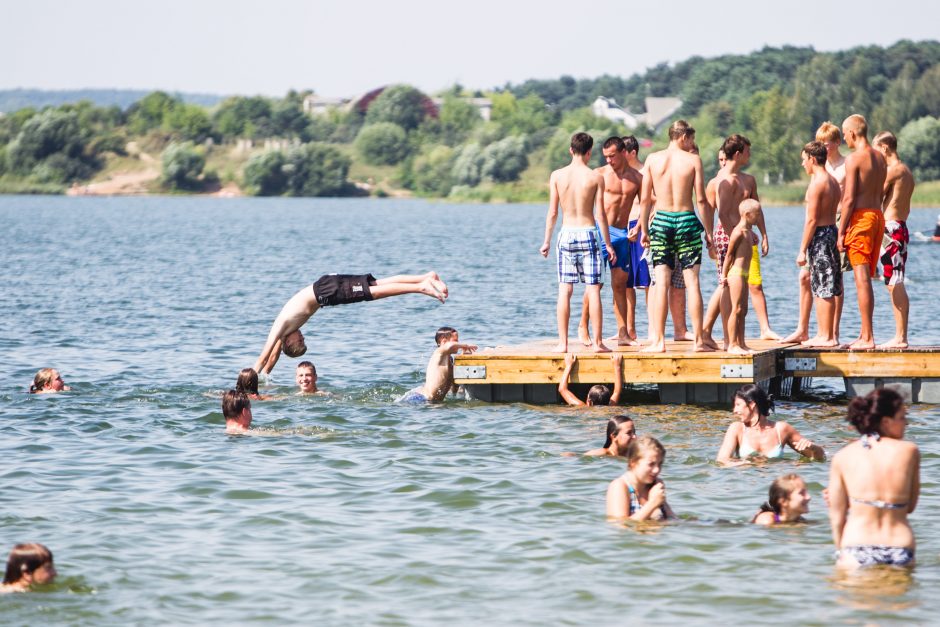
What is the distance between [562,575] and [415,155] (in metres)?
136

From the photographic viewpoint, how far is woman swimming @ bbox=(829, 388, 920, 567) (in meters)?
8.30

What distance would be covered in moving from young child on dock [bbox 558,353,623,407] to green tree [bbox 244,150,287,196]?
121558mm

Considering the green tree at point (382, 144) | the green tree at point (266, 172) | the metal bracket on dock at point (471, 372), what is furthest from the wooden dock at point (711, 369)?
the green tree at point (382, 144)

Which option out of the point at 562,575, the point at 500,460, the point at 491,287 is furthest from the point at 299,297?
the point at 491,287

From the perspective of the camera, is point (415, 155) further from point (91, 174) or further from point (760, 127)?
point (760, 127)

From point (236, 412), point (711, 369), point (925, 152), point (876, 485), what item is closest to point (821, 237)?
point (711, 369)

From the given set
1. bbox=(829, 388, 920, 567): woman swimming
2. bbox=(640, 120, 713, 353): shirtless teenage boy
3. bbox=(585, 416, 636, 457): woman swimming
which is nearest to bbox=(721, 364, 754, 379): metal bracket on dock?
bbox=(640, 120, 713, 353): shirtless teenage boy

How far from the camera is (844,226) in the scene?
586 inches

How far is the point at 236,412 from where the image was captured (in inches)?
569

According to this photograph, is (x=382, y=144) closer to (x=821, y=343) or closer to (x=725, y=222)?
(x=821, y=343)

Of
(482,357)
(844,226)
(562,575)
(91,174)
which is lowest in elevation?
(562,575)

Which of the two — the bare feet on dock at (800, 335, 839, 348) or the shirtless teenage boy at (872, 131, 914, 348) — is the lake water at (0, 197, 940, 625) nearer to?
the bare feet on dock at (800, 335, 839, 348)

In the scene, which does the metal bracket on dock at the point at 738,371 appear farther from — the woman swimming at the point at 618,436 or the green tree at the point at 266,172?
the green tree at the point at 266,172

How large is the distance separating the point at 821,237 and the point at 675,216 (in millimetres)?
1685
